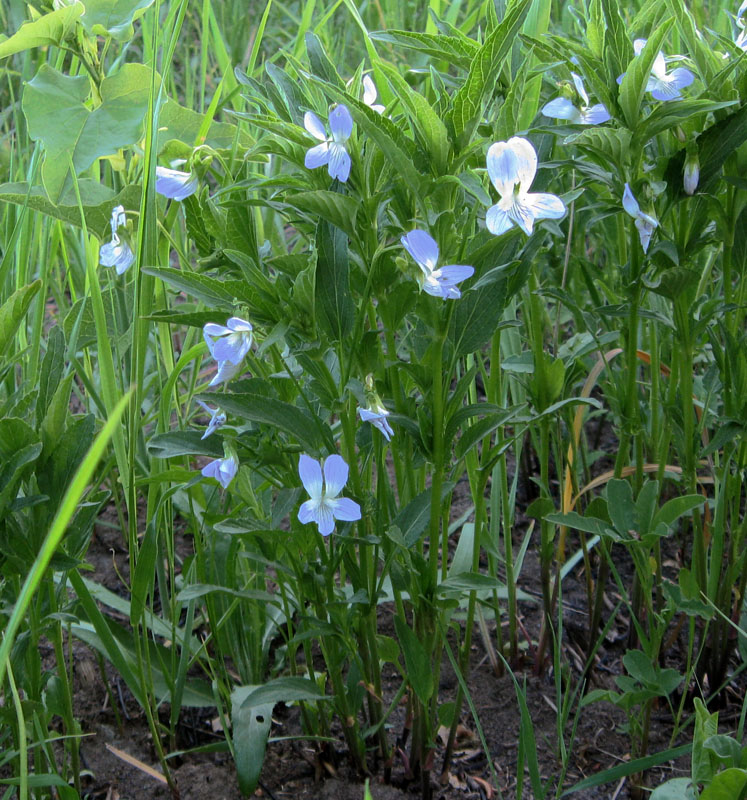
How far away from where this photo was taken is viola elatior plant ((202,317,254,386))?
2.99 feet

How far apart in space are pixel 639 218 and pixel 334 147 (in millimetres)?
380

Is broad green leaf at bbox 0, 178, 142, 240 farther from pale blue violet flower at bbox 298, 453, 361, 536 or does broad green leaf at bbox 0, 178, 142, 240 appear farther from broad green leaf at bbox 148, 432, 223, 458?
pale blue violet flower at bbox 298, 453, 361, 536

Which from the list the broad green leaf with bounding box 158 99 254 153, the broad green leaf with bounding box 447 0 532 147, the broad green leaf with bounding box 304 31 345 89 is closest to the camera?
the broad green leaf with bounding box 447 0 532 147

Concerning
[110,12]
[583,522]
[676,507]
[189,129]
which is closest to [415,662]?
[583,522]

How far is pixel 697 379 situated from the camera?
1.49m

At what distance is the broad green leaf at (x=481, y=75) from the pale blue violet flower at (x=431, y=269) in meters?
0.13

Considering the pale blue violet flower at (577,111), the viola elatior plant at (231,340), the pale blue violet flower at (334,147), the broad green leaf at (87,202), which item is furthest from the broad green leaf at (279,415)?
the pale blue violet flower at (577,111)

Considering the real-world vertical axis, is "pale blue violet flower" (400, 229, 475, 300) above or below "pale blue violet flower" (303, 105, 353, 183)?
below

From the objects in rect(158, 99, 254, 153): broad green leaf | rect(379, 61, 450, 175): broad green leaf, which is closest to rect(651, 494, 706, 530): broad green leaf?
rect(379, 61, 450, 175): broad green leaf

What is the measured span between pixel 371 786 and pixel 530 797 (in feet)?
0.72

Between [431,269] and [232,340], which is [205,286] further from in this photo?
[431,269]

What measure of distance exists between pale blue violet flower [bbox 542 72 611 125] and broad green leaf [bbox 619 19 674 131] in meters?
0.06

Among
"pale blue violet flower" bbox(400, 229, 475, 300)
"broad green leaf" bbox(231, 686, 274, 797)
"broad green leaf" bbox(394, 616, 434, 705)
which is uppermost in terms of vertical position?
"pale blue violet flower" bbox(400, 229, 475, 300)

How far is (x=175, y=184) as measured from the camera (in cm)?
101
